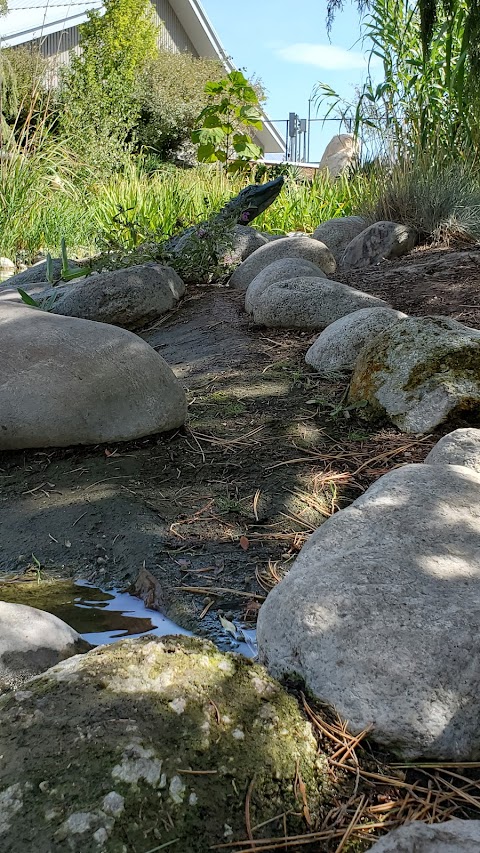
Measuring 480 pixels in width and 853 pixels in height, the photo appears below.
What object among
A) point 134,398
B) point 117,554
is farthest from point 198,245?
point 117,554

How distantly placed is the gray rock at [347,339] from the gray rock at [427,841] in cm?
335

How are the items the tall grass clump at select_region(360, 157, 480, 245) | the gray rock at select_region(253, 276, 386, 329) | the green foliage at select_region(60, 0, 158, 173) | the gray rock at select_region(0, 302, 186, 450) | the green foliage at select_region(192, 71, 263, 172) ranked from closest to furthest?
1. the gray rock at select_region(0, 302, 186, 450)
2. the gray rock at select_region(253, 276, 386, 329)
3. the tall grass clump at select_region(360, 157, 480, 245)
4. the green foliage at select_region(192, 71, 263, 172)
5. the green foliage at select_region(60, 0, 158, 173)

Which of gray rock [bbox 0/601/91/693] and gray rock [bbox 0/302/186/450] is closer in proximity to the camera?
gray rock [bbox 0/601/91/693]

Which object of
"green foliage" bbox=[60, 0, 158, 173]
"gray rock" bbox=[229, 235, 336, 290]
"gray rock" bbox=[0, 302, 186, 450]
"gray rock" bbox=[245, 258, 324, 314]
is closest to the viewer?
"gray rock" bbox=[0, 302, 186, 450]

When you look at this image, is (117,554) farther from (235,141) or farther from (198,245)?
(235,141)

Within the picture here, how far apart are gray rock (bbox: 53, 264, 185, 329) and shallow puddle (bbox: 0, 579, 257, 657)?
3914 mm

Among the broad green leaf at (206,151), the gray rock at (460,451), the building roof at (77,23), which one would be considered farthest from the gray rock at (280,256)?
the building roof at (77,23)

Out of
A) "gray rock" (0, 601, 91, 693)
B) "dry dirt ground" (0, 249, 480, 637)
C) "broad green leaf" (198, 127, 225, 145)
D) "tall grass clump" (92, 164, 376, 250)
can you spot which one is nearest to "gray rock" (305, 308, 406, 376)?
"dry dirt ground" (0, 249, 480, 637)

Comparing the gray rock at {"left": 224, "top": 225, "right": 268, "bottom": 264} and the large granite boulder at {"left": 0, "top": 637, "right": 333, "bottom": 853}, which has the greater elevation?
the gray rock at {"left": 224, "top": 225, "right": 268, "bottom": 264}

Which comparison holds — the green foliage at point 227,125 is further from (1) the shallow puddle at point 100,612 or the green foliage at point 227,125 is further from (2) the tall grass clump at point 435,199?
(1) the shallow puddle at point 100,612

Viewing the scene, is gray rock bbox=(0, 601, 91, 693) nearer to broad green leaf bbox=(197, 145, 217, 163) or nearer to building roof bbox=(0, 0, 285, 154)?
broad green leaf bbox=(197, 145, 217, 163)

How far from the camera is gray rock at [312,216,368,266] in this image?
9203mm

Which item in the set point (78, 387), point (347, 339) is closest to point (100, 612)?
point (78, 387)

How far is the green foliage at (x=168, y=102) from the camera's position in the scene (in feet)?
71.2
